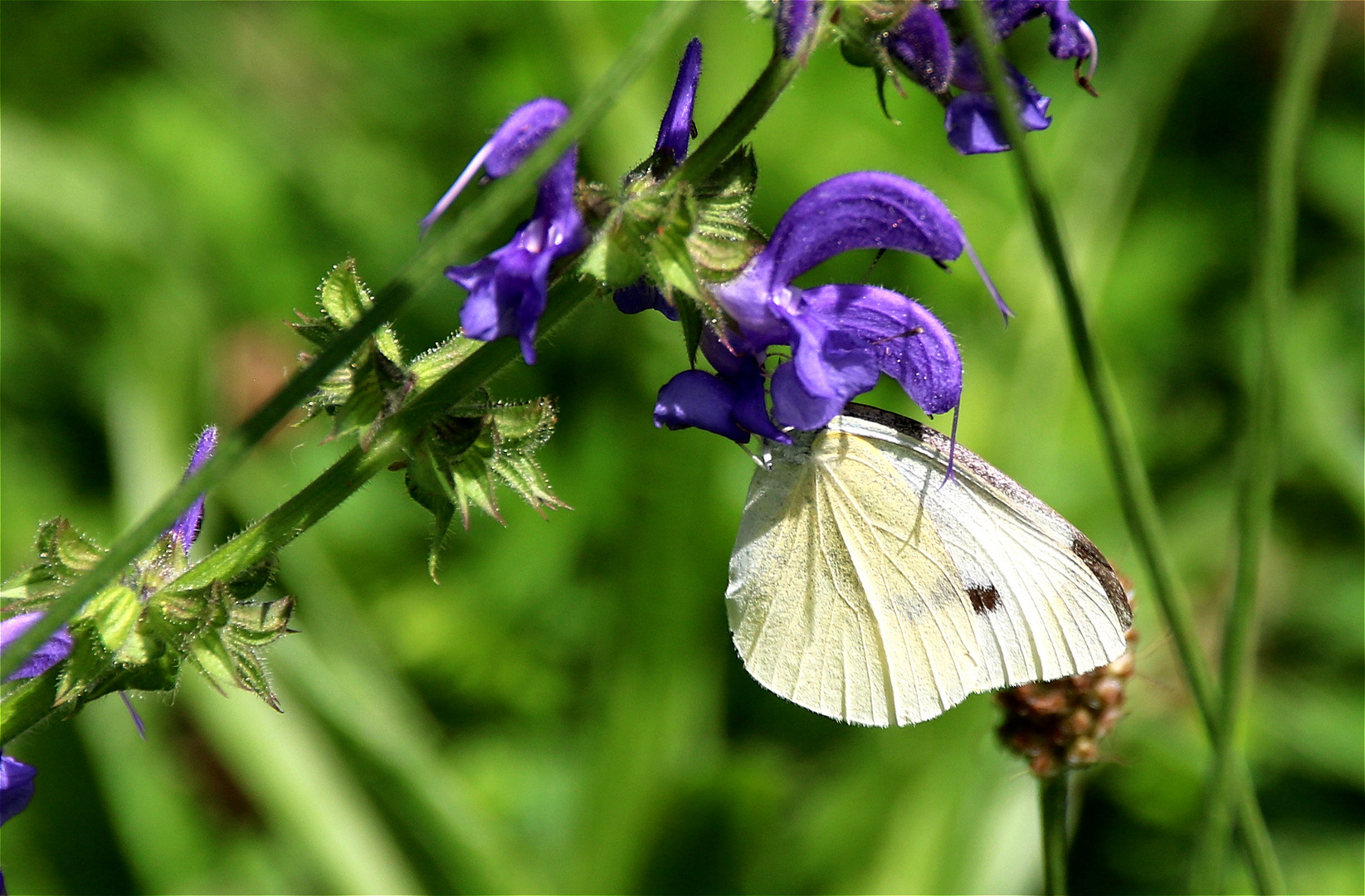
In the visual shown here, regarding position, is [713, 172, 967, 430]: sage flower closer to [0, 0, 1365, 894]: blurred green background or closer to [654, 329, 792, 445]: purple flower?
[654, 329, 792, 445]: purple flower

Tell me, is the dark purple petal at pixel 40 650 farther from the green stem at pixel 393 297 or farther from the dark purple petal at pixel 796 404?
the dark purple petal at pixel 796 404

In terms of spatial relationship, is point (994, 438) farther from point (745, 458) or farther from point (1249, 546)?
point (1249, 546)

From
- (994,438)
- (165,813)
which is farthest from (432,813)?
(994,438)

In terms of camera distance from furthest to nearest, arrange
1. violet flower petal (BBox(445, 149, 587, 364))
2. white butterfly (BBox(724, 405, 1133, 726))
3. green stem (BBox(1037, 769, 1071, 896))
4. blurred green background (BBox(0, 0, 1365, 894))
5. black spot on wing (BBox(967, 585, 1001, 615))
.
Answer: blurred green background (BBox(0, 0, 1365, 894)), black spot on wing (BBox(967, 585, 1001, 615)), white butterfly (BBox(724, 405, 1133, 726)), green stem (BBox(1037, 769, 1071, 896)), violet flower petal (BBox(445, 149, 587, 364))

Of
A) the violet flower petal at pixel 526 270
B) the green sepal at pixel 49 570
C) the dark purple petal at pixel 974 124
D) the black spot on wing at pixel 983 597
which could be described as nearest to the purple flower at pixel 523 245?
the violet flower petal at pixel 526 270

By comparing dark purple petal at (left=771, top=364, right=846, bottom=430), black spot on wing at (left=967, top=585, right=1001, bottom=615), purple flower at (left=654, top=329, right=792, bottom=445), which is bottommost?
black spot on wing at (left=967, top=585, right=1001, bottom=615)

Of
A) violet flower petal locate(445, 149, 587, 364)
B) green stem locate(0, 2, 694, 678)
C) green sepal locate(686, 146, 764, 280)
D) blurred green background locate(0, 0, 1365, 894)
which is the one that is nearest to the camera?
green stem locate(0, 2, 694, 678)

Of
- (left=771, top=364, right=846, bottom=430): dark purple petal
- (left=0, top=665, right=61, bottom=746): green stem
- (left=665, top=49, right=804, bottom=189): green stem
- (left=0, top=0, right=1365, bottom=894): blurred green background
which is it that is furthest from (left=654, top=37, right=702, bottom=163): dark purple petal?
(left=0, top=0, right=1365, bottom=894): blurred green background

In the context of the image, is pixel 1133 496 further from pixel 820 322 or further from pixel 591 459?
pixel 591 459

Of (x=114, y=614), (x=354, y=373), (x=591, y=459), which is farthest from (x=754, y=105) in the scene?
(x=591, y=459)
